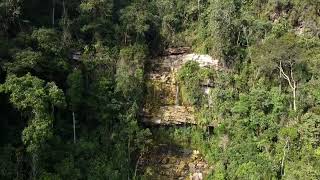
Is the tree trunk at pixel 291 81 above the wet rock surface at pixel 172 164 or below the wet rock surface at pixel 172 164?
above

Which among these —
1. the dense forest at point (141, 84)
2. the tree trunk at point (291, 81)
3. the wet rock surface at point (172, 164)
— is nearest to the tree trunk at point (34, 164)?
the dense forest at point (141, 84)

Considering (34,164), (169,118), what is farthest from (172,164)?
(34,164)

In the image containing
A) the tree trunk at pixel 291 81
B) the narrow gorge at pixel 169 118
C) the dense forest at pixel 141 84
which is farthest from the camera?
the tree trunk at pixel 291 81

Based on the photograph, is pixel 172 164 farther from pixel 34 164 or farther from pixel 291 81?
pixel 291 81

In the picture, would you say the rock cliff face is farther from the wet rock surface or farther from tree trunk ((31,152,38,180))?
tree trunk ((31,152,38,180))

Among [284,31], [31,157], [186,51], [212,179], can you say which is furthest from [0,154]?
[284,31]

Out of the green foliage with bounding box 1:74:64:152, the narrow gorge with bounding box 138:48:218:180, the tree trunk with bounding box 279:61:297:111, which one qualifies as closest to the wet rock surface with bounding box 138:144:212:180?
the narrow gorge with bounding box 138:48:218:180

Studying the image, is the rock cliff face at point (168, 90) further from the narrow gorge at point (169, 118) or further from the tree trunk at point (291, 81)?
the tree trunk at point (291, 81)
